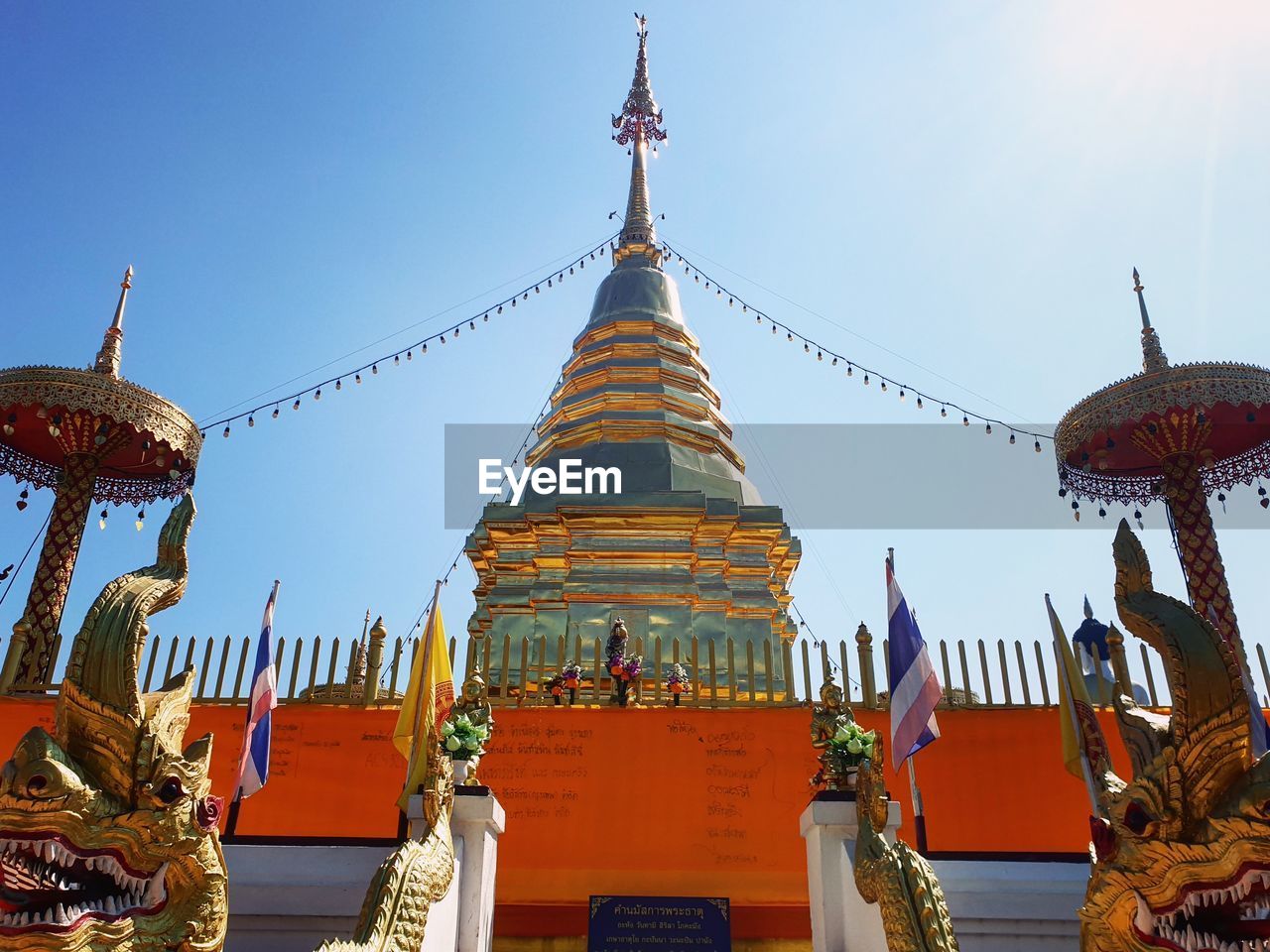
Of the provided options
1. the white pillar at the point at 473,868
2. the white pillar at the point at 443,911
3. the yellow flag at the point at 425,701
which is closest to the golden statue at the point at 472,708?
the yellow flag at the point at 425,701

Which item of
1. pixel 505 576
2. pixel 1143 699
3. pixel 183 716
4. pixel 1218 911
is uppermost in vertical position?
pixel 505 576

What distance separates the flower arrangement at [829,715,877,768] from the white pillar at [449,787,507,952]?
243cm

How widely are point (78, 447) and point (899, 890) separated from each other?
11968mm

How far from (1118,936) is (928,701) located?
300 cm

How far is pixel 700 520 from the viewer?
1700cm

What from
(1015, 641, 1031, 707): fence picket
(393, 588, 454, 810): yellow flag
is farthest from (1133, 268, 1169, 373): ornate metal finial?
(393, 588, 454, 810): yellow flag

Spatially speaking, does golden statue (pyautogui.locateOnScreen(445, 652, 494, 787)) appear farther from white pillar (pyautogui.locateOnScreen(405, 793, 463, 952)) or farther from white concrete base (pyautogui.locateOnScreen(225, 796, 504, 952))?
white pillar (pyautogui.locateOnScreen(405, 793, 463, 952))

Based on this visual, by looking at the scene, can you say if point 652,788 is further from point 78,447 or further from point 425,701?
point 78,447

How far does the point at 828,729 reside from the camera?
724 centimetres

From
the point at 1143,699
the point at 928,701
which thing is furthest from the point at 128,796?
the point at 1143,699

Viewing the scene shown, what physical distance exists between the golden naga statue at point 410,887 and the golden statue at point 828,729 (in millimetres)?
2712

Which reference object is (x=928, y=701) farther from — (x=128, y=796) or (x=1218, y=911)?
(x=128, y=796)

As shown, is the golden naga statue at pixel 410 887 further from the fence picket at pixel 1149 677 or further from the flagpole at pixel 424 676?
the fence picket at pixel 1149 677

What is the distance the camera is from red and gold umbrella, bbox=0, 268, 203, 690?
1224cm
